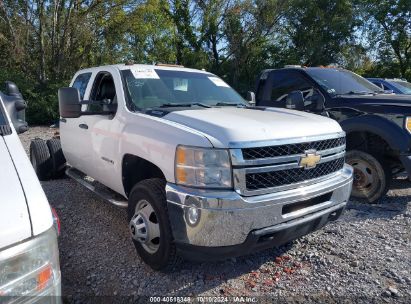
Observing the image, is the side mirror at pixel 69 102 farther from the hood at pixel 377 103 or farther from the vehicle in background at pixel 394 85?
the vehicle in background at pixel 394 85

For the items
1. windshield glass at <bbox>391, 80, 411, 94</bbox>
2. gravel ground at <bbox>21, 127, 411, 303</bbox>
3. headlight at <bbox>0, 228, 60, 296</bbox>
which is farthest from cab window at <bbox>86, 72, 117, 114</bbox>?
windshield glass at <bbox>391, 80, 411, 94</bbox>

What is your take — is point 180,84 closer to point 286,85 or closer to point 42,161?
point 286,85

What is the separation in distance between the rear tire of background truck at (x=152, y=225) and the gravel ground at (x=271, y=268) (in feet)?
0.60

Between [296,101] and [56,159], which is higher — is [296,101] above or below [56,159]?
above

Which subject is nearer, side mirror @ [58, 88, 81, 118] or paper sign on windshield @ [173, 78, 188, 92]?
side mirror @ [58, 88, 81, 118]

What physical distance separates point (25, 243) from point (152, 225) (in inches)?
64.7

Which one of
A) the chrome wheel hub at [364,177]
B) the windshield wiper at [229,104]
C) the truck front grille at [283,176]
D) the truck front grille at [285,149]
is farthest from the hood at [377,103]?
the truck front grille at [283,176]

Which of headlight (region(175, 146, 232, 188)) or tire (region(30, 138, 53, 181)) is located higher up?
headlight (region(175, 146, 232, 188))

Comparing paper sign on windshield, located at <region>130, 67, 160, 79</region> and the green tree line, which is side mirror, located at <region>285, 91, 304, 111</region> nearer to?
paper sign on windshield, located at <region>130, 67, 160, 79</region>

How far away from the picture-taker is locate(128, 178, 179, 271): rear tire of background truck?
2.99m

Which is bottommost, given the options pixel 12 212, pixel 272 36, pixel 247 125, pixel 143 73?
pixel 12 212

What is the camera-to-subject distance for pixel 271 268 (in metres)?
3.41

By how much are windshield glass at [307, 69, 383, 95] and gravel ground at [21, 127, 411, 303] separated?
229cm

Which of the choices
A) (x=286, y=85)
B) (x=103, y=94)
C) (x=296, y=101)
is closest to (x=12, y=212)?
(x=103, y=94)
